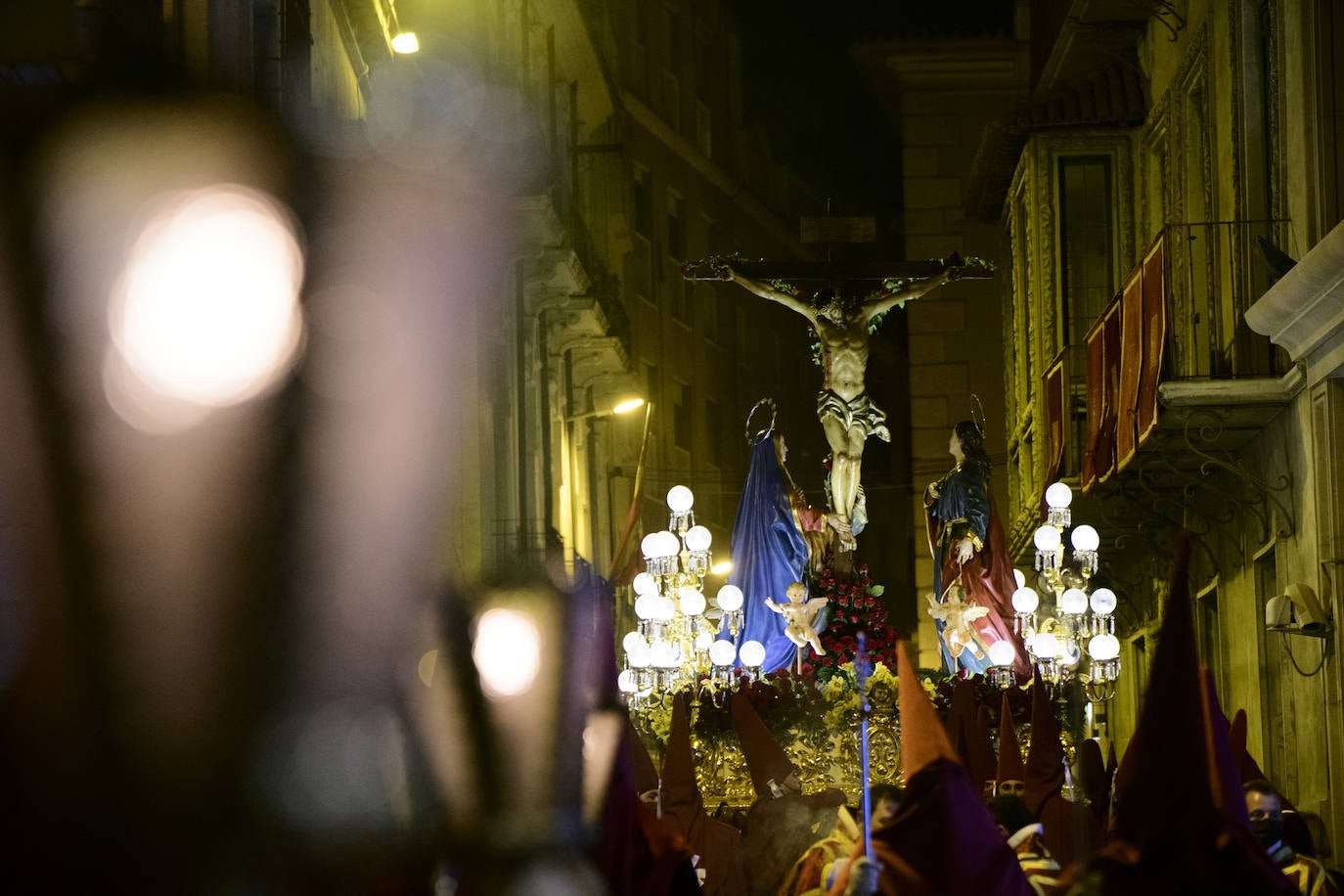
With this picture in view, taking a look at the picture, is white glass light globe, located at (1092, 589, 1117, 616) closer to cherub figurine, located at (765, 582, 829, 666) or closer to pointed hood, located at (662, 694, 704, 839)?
cherub figurine, located at (765, 582, 829, 666)

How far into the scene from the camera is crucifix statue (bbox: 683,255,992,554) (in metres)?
17.9

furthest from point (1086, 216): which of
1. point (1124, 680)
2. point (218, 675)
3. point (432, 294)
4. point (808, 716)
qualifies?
point (218, 675)

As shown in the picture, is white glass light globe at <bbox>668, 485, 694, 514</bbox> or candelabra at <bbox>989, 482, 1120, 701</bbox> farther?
white glass light globe at <bbox>668, 485, 694, 514</bbox>

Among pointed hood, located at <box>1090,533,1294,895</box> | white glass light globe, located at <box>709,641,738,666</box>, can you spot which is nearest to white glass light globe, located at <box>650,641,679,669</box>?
white glass light globe, located at <box>709,641,738,666</box>

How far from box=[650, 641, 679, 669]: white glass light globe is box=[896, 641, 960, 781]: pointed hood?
6804 mm

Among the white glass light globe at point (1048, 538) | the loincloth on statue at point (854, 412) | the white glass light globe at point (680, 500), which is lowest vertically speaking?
the white glass light globe at point (1048, 538)

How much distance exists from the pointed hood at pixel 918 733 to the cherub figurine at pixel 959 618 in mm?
7925

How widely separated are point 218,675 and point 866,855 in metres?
3.31

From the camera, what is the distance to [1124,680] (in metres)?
25.2

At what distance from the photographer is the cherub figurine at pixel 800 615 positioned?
1694 cm

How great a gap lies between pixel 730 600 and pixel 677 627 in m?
0.43

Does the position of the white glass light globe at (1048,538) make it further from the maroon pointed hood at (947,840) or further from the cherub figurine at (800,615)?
the maroon pointed hood at (947,840)

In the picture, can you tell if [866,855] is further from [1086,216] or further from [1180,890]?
[1086,216]

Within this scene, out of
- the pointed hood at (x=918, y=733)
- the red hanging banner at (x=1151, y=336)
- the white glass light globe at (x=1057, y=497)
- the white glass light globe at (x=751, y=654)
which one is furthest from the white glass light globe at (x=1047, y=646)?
the pointed hood at (x=918, y=733)
